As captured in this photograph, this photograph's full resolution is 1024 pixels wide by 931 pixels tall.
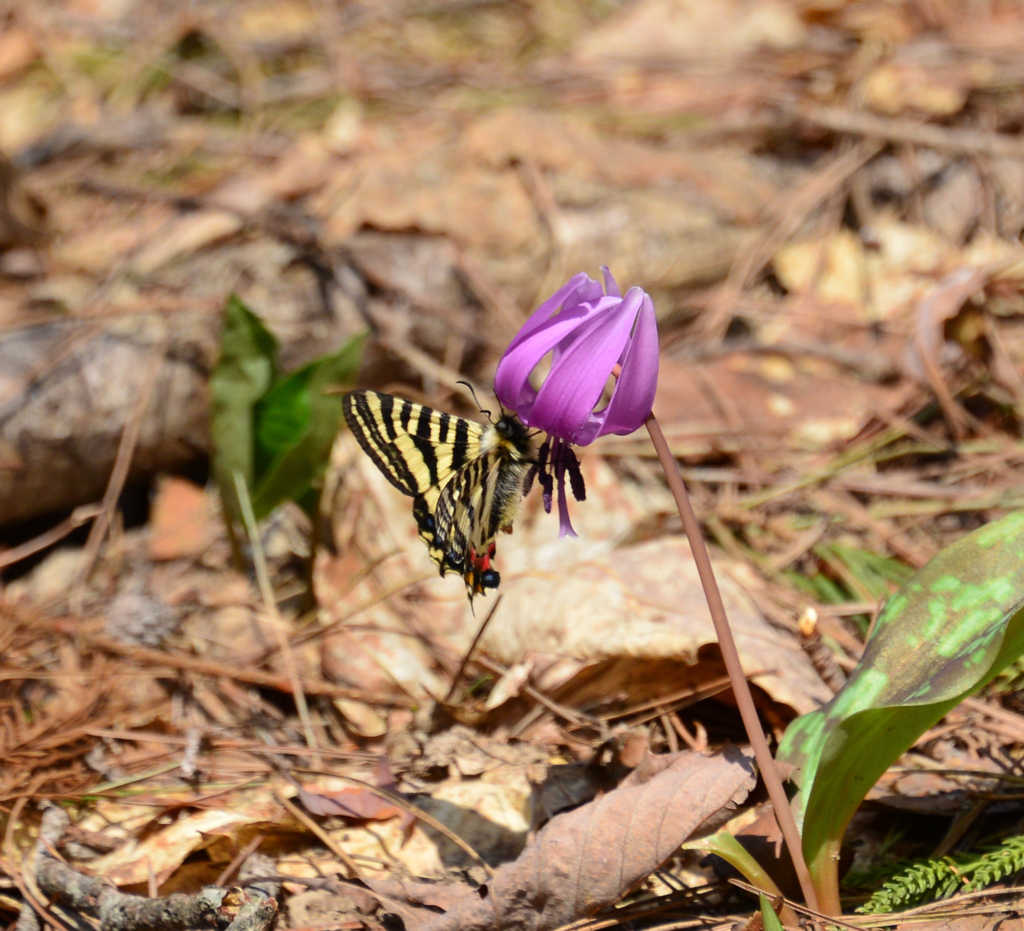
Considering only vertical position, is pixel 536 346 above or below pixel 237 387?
above

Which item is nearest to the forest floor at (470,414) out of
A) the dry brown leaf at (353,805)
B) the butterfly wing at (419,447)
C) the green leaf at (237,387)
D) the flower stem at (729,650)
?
the dry brown leaf at (353,805)

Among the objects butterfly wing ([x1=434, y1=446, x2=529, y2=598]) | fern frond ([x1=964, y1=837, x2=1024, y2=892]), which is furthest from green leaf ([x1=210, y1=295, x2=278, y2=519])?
fern frond ([x1=964, y1=837, x2=1024, y2=892])

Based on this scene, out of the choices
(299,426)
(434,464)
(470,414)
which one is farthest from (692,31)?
(434,464)

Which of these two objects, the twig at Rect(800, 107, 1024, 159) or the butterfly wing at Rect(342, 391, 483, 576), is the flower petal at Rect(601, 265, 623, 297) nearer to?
the butterfly wing at Rect(342, 391, 483, 576)

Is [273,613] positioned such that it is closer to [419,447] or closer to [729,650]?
[419,447]

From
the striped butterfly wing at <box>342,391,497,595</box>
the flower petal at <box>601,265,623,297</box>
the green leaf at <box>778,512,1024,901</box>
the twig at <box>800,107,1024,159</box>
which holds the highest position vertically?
the flower petal at <box>601,265,623,297</box>

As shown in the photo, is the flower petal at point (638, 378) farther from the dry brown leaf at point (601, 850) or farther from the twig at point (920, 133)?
the twig at point (920, 133)
